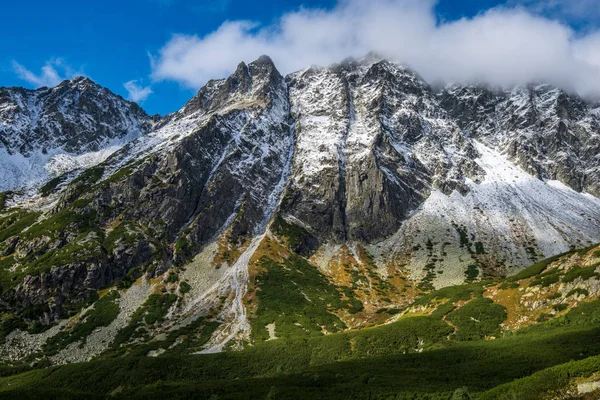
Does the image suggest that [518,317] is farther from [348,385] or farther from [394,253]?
[394,253]

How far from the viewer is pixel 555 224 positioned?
187375mm

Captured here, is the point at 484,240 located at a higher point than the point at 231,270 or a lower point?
lower

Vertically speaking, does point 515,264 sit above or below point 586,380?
below

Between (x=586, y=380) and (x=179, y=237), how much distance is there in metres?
163

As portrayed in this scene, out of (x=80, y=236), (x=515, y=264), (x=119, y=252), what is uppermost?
(x=80, y=236)

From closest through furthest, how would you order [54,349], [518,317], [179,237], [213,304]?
[518,317]
[54,349]
[213,304]
[179,237]

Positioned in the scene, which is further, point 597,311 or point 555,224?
point 555,224

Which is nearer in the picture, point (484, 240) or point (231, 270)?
point (231, 270)

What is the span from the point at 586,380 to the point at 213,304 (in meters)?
114

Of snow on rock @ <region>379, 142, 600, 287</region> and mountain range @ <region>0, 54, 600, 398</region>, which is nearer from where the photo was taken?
mountain range @ <region>0, 54, 600, 398</region>

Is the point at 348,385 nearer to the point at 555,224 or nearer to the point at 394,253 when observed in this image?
the point at 394,253

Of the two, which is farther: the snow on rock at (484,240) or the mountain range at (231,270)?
the snow on rock at (484,240)

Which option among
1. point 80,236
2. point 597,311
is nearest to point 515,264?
point 597,311

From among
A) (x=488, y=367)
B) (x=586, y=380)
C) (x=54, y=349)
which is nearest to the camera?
(x=586, y=380)
